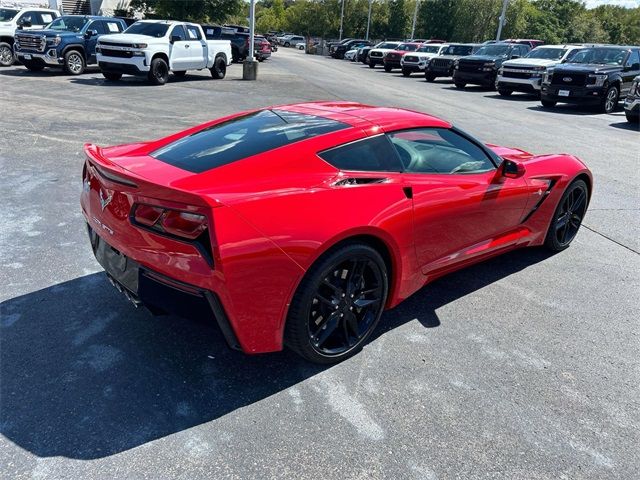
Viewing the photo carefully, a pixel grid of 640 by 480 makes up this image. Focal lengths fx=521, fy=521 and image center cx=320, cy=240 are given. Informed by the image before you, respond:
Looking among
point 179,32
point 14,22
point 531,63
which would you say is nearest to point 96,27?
point 179,32

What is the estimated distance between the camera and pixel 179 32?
17781mm

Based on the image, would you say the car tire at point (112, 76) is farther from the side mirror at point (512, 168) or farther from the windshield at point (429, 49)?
the windshield at point (429, 49)

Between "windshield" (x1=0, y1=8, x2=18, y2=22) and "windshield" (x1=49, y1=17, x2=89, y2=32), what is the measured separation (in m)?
2.12

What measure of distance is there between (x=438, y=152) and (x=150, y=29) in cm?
1632

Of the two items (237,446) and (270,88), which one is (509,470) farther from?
(270,88)

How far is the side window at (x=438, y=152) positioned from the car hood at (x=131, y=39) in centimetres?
1483

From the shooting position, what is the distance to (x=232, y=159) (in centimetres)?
298

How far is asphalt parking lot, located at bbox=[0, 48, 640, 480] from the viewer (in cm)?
245

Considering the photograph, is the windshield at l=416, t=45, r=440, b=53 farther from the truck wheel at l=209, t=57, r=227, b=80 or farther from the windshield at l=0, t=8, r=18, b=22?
the windshield at l=0, t=8, r=18, b=22

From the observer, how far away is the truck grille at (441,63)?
82.6 ft

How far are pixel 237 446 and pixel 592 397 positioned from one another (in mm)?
2038

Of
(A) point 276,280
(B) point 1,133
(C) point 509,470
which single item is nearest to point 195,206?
(A) point 276,280

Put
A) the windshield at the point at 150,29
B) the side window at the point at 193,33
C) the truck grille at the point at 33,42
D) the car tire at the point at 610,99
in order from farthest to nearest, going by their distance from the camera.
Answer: the side window at the point at 193,33
the windshield at the point at 150,29
the truck grille at the point at 33,42
the car tire at the point at 610,99

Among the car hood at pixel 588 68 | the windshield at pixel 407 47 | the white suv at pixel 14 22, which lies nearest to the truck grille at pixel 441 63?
the windshield at pixel 407 47
